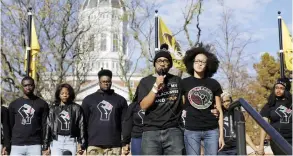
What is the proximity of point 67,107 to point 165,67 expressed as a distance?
86.0 inches

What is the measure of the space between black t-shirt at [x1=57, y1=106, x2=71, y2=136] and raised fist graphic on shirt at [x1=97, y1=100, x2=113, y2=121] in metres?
0.48

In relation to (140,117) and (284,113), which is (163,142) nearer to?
(140,117)

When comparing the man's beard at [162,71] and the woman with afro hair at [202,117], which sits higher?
the man's beard at [162,71]

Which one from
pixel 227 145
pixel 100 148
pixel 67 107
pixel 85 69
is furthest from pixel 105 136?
pixel 85 69

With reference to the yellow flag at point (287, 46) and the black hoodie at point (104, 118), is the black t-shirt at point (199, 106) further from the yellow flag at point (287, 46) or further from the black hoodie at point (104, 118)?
the yellow flag at point (287, 46)

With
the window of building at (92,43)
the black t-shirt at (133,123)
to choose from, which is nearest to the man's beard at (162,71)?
the black t-shirt at (133,123)

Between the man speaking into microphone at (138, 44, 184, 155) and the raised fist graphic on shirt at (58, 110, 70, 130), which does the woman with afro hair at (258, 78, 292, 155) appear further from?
the raised fist graphic on shirt at (58, 110, 70, 130)

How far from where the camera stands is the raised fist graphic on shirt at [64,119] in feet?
20.1

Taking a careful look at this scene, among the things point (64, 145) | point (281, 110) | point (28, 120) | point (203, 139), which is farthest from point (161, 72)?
point (28, 120)

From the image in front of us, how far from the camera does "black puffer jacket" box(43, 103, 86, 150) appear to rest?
242 inches

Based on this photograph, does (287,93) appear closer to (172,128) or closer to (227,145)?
(227,145)

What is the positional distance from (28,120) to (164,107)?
2.68m

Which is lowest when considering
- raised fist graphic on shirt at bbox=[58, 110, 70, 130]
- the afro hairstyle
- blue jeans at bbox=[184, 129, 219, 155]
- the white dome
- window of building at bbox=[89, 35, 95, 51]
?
blue jeans at bbox=[184, 129, 219, 155]

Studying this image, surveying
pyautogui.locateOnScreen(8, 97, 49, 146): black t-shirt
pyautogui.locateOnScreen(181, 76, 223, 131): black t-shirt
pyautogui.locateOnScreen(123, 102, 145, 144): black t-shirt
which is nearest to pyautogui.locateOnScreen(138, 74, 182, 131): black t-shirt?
pyautogui.locateOnScreen(181, 76, 223, 131): black t-shirt
